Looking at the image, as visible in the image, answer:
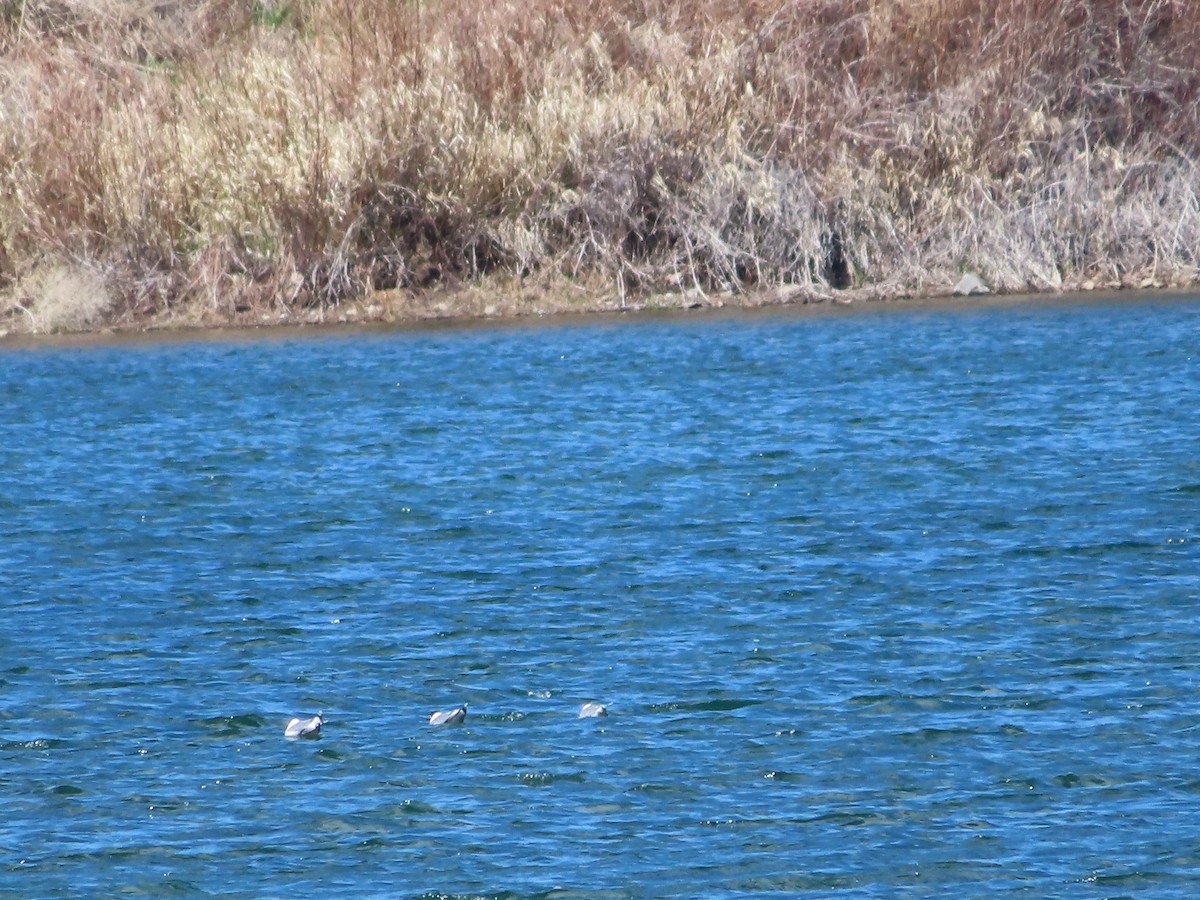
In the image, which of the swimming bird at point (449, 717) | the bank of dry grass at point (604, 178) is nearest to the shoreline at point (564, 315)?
the bank of dry grass at point (604, 178)

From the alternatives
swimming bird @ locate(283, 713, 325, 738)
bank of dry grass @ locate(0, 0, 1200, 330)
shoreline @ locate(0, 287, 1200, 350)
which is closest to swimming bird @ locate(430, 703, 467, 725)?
swimming bird @ locate(283, 713, 325, 738)

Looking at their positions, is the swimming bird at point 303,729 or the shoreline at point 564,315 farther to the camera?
the shoreline at point 564,315

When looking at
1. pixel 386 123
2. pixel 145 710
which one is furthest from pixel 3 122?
pixel 145 710

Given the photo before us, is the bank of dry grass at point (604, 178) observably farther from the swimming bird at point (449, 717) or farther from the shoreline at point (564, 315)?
the swimming bird at point (449, 717)

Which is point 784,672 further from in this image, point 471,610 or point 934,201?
point 934,201

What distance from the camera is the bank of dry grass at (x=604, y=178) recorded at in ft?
85.3

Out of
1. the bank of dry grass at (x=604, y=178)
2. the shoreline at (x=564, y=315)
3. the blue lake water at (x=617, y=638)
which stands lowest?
the blue lake water at (x=617, y=638)

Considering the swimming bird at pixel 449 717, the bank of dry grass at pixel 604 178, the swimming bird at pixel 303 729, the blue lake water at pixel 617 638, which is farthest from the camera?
the bank of dry grass at pixel 604 178

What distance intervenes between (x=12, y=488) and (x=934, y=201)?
47.4 feet

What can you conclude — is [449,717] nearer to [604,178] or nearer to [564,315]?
[564,315]

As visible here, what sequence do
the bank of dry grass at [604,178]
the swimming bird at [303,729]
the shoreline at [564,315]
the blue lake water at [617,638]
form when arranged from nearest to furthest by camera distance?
the blue lake water at [617,638] → the swimming bird at [303,729] → the shoreline at [564,315] → the bank of dry grass at [604,178]

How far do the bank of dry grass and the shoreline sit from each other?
0.62 feet

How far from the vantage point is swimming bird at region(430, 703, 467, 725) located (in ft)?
29.1

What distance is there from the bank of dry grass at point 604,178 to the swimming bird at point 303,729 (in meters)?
17.6
